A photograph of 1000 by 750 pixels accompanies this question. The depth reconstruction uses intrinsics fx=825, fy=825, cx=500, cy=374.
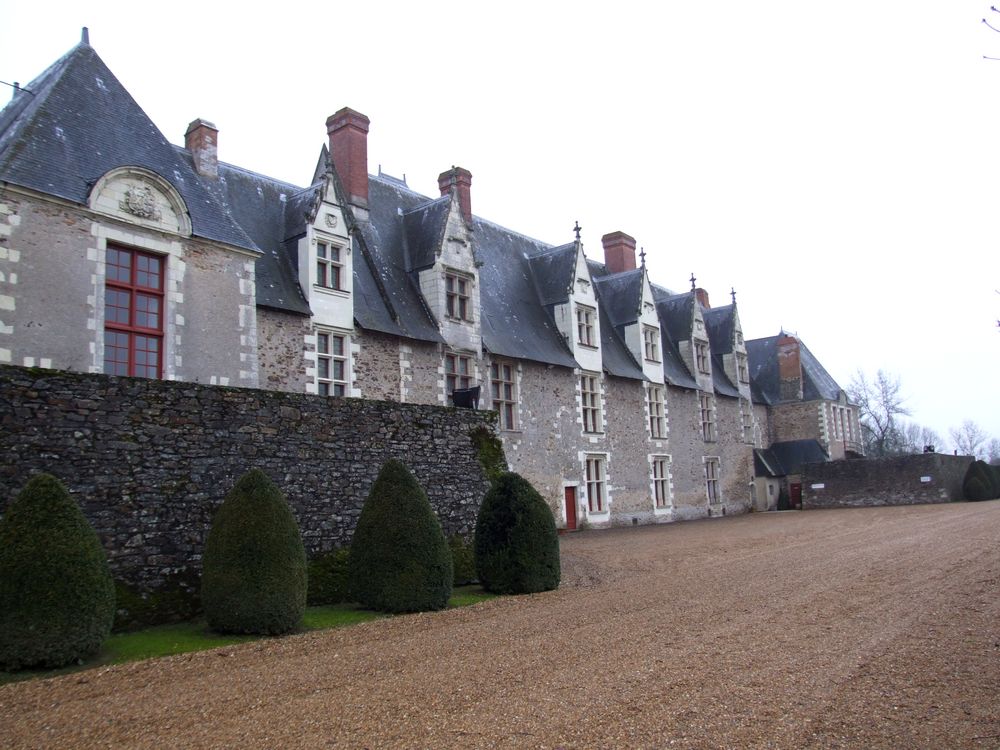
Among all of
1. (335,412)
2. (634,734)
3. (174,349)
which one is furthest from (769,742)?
(174,349)

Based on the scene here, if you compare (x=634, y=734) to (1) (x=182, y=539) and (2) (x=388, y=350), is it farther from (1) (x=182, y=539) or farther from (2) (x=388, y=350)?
(2) (x=388, y=350)

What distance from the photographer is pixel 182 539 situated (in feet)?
32.1

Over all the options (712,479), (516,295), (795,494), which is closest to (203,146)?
(516,295)

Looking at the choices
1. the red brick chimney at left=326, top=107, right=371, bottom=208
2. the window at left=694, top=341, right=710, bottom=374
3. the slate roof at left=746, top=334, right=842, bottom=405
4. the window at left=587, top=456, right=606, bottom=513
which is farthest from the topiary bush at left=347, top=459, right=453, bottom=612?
the slate roof at left=746, top=334, right=842, bottom=405

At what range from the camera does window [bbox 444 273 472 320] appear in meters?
21.6

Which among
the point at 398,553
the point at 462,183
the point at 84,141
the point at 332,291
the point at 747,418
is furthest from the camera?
the point at 747,418

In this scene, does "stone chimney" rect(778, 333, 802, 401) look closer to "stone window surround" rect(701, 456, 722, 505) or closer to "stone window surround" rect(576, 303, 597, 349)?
"stone window surround" rect(701, 456, 722, 505)

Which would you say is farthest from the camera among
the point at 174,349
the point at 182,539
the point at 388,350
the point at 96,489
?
the point at 388,350

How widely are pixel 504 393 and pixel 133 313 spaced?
11279mm

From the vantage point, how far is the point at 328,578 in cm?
1128

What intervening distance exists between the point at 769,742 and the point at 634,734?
811 mm

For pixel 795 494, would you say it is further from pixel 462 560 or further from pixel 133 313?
pixel 133 313

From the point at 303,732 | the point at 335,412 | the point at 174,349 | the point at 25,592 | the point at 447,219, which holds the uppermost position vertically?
the point at 447,219

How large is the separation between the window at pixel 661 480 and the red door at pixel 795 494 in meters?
10.5
